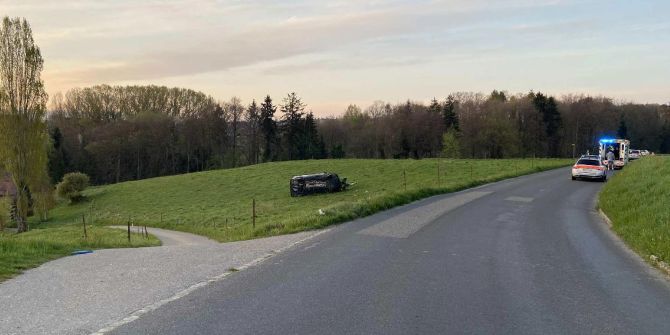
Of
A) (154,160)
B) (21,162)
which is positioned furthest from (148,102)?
(21,162)

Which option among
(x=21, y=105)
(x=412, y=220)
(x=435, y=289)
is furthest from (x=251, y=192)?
(x=435, y=289)

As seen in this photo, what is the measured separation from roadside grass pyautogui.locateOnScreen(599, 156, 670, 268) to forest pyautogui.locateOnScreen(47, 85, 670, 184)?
202 ft

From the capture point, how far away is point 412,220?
44.9ft

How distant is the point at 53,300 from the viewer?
6.35 meters

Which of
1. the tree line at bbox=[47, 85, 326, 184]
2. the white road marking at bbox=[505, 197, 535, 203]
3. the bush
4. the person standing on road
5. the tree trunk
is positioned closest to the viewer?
the white road marking at bbox=[505, 197, 535, 203]

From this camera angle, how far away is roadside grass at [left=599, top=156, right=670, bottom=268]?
9689 millimetres

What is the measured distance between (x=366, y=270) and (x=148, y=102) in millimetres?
96859

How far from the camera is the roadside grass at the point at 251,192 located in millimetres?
30562

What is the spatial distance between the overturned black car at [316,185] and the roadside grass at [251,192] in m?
1.14

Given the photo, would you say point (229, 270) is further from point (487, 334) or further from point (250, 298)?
point (487, 334)

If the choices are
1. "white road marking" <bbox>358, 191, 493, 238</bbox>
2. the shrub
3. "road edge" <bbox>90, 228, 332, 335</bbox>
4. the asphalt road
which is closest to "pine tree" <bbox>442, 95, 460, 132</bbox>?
the shrub

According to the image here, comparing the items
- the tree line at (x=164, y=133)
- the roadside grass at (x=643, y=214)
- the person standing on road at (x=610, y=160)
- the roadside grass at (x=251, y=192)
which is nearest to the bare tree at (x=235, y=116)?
the tree line at (x=164, y=133)

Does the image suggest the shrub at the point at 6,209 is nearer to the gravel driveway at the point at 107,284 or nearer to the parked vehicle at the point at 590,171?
the gravel driveway at the point at 107,284

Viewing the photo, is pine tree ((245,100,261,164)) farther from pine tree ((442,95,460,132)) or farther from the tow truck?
the tow truck
